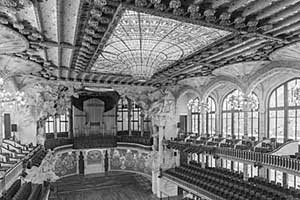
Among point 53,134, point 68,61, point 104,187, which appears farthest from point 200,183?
point 53,134

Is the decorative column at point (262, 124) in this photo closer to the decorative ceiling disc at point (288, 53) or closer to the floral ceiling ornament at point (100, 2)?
the decorative ceiling disc at point (288, 53)

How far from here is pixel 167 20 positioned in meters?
6.25

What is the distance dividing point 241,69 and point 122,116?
1450cm

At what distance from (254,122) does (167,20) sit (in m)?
13.3

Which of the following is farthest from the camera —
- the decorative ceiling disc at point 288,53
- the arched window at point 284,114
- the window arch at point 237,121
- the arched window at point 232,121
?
the arched window at point 232,121

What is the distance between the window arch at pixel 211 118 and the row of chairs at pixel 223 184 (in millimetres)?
3368

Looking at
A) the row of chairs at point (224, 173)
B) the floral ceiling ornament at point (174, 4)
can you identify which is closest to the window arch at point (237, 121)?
the row of chairs at point (224, 173)

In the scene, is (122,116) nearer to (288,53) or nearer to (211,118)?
(211,118)

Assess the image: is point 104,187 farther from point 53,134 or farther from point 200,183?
point 200,183

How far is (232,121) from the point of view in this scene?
1861cm

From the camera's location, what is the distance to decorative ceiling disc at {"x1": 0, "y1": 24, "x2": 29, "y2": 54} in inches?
251

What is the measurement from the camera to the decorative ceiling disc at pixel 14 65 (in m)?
9.60

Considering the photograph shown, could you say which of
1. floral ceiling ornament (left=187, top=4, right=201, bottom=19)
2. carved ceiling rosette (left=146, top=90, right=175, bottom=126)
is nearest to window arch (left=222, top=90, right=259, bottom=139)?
carved ceiling rosette (left=146, top=90, right=175, bottom=126)

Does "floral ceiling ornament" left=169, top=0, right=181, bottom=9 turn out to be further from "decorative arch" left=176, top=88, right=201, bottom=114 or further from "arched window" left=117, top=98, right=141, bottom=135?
"arched window" left=117, top=98, right=141, bottom=135
